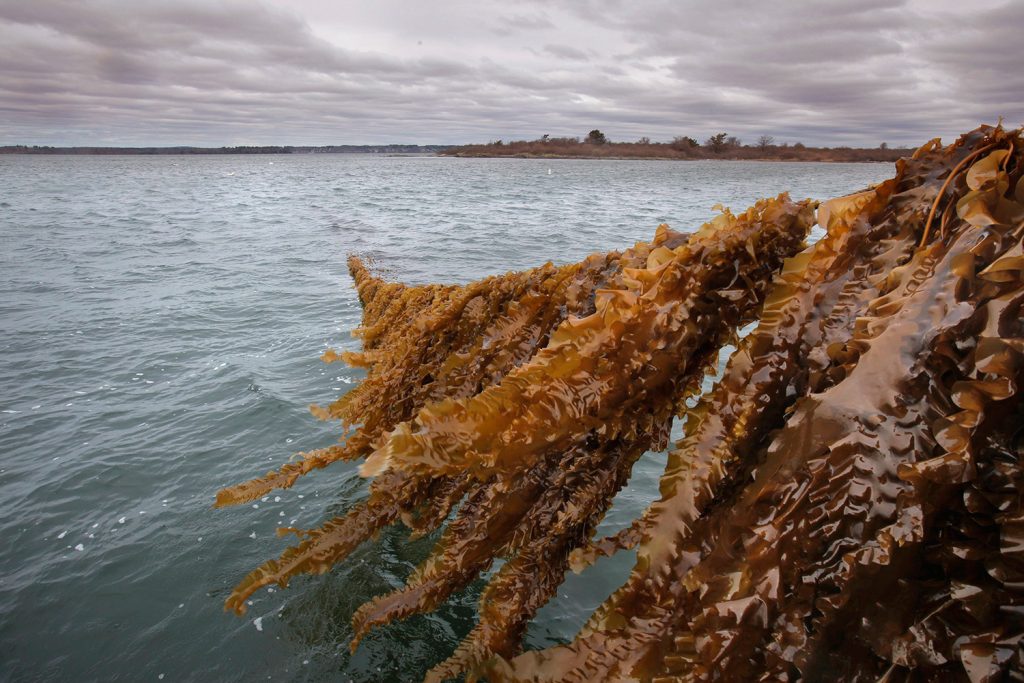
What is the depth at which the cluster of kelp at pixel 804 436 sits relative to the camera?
1014 mm

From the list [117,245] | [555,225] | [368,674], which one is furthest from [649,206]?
[368,674]

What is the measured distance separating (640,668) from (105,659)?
390 cm

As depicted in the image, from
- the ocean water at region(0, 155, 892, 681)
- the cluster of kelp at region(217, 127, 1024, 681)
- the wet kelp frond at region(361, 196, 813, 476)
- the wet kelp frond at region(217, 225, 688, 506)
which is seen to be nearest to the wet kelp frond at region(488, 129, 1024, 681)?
the cluster of kelp at region(217, 127, 1024, 681)

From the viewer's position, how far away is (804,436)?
47.3 inches

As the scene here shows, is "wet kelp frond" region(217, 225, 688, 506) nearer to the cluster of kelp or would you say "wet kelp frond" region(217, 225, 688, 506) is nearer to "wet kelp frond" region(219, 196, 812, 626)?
"wet kelp frond" region(219, 196, 812, 626)

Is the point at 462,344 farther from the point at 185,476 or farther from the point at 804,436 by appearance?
the point at 185,476

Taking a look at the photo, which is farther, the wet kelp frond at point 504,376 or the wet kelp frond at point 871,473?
the wet kelp frond at point 504,376

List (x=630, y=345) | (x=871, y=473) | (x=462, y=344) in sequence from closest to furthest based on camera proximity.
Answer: (x=871, y=473) < (x=630, y=345) < (x=462, y=344)

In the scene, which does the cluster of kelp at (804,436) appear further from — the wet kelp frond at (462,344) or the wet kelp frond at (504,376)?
the wet kelp frond at (462,344)

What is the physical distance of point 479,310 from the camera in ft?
10.9

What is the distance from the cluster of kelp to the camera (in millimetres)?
1014

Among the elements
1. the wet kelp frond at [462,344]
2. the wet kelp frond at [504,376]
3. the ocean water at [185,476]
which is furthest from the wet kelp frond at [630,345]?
the ocean water at [185,476]

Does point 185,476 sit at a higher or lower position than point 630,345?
lower

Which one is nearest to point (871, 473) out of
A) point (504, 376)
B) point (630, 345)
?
point (630, 345)
